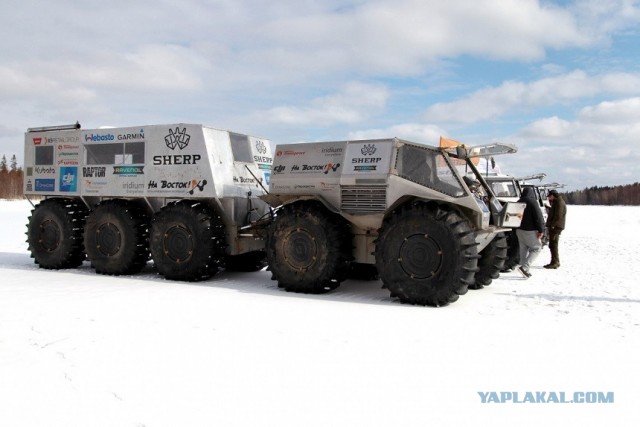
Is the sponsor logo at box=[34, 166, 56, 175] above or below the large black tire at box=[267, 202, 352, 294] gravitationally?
above

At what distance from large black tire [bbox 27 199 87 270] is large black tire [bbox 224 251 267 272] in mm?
3267

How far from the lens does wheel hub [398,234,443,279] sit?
7.74m

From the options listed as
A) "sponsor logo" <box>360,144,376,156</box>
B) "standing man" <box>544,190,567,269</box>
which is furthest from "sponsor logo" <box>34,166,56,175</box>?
"standing man" <box>544,190,567,269</box>

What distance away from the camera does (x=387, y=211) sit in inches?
327

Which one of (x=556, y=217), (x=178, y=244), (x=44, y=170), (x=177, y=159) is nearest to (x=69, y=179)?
(x=44, y=170)

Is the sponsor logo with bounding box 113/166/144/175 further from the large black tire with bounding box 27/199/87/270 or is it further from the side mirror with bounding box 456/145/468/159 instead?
the side mirror with bounding box 456/145/468/159

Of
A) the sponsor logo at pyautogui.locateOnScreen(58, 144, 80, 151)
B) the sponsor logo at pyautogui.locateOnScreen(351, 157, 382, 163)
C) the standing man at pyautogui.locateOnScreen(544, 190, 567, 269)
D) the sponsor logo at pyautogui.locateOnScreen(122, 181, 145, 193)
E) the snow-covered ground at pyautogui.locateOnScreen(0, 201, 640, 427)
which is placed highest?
the sponsor logo at pyautogui.locateOnScreen(58, 144, 80, 151)

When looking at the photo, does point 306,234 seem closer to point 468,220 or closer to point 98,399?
point 468,220

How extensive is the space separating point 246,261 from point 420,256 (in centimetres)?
479

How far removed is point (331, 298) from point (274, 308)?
1.32 metres

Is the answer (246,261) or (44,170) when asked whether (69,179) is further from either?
(246,261)

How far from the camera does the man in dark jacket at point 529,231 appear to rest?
1099cm

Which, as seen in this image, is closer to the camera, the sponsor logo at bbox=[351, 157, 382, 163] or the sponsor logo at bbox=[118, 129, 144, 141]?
the sponsor logo at bbox=[351, 157, 382, 163]

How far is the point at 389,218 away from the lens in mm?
8273
